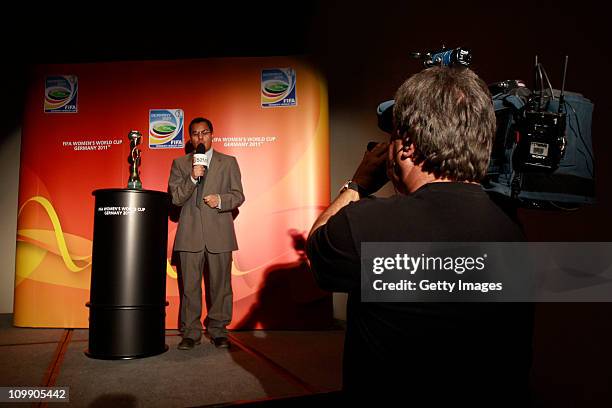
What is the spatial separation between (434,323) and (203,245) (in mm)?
2790

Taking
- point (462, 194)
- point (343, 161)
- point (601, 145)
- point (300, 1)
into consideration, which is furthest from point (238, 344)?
point (300, 1)

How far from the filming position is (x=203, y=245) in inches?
136

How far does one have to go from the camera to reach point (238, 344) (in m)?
3.50

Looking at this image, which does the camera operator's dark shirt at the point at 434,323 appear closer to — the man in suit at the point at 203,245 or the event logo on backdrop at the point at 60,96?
the man in suit at the point at 203,245

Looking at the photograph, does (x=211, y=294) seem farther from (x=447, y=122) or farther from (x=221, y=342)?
(x=447, y=122)

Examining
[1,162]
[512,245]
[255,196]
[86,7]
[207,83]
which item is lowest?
[512,245]

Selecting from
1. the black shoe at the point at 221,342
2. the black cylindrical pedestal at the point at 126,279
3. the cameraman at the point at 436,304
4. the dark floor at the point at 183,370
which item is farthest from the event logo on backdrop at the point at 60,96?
the cameraman at the point at 436,304

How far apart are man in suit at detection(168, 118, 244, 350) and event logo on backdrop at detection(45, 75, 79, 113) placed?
4.57 feet

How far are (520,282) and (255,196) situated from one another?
324cm

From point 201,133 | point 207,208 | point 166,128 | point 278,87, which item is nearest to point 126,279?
point 207,208

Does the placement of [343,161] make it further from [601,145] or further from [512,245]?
[512,245]

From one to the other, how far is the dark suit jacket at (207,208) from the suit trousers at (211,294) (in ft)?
0.26

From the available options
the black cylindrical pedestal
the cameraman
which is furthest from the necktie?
the cameraman

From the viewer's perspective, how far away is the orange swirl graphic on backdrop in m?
3.99
